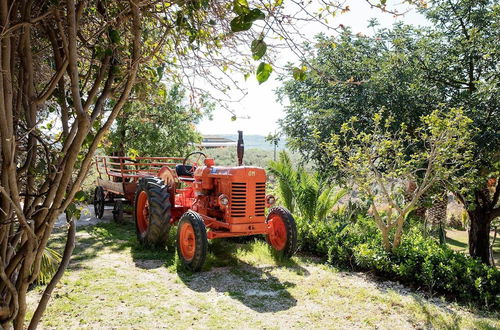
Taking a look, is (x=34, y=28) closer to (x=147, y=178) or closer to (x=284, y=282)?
(x=284, y=282)

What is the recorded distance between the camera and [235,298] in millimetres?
4613

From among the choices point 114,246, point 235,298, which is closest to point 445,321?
point 235,298

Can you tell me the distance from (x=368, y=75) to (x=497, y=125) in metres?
A: 2.95

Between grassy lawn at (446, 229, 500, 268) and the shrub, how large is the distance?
6.07 meters

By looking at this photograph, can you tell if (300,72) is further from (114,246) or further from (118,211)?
(118,211)

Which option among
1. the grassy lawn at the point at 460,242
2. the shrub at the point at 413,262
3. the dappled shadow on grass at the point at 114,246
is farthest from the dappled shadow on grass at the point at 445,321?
the grassy lawn at the point at 460,242

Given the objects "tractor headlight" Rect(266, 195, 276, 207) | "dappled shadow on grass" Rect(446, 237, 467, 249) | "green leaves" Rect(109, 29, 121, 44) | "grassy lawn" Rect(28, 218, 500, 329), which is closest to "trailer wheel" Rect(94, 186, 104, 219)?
"grassy lawn" Rect(28, 218, 500, 329)

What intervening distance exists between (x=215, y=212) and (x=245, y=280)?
1329mm

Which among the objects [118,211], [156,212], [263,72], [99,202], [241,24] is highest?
[241,24]

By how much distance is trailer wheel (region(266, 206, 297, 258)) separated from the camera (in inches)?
235

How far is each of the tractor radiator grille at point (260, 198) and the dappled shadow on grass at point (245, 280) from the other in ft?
2.44

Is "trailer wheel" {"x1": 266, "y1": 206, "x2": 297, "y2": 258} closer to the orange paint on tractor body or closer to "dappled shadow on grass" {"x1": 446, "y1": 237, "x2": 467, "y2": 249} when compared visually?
the orange paint on tractor body

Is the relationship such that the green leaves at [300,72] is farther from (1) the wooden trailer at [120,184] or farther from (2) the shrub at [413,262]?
(1) the wooden trailer at [120,184]

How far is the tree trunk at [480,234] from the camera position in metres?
9.14
